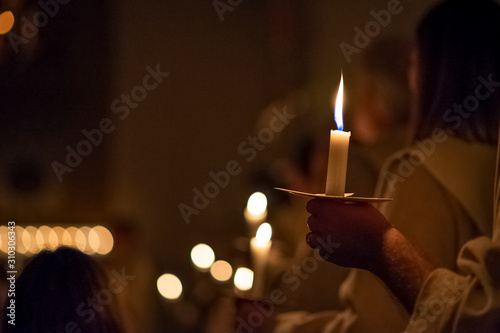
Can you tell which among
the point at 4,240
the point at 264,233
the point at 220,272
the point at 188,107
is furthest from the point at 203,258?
the point at 188,107

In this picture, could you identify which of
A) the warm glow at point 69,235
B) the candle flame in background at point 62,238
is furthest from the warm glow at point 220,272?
the warm glow at point 69,235

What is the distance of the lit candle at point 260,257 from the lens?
1326 millimetres

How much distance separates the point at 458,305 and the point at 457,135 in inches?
16.6

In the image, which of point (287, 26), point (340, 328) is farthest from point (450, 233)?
point (287, 26)

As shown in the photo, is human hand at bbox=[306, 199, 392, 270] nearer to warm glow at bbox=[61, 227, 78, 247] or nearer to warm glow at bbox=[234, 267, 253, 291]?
warm glow at bbox=[234, 267, 253, 291]

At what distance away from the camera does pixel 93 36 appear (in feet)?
11.3

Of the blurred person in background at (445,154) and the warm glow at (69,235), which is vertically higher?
the warm glow at (69,235)

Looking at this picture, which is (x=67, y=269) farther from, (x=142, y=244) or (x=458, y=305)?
(x=142, y=244)

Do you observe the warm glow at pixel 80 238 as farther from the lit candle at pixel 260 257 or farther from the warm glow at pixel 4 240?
the lit candle at pixel 260 257

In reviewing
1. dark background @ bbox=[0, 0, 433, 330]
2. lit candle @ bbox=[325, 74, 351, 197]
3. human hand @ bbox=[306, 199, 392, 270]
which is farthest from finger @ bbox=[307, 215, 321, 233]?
dark background @ bbox=[0, 0, 433, 330]

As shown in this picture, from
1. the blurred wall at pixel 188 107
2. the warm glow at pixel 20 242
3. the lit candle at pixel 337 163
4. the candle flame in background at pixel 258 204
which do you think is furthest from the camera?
the blurred wall at pixel 188 107

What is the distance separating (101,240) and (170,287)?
164 cm

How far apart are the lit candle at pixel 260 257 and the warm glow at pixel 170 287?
414 millimetres

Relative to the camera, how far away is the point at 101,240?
3279 mm
